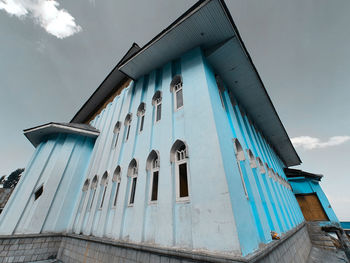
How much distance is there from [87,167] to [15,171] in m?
71.9

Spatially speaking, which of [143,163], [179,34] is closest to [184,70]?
[179,34]

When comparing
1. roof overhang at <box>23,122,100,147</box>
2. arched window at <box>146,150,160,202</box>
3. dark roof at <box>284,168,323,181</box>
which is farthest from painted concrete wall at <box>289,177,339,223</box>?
roof overhang at <box>23,122,100,147</box>

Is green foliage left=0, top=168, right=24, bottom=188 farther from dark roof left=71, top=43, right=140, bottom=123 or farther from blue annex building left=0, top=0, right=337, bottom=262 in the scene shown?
blue annex building left=0, top=0, right=337, bottom=262

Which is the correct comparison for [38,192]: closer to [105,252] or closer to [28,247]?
[28,247]

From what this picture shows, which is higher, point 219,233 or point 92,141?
point 92,141

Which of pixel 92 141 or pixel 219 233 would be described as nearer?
pixel 219 233

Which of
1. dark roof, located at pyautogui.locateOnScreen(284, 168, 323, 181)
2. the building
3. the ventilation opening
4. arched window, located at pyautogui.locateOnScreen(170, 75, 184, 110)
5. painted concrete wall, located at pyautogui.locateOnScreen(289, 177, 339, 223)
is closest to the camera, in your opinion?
arched window, located at pyautogui.locateOnScreen(170, 75, 184, 110)

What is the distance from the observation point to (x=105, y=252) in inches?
192

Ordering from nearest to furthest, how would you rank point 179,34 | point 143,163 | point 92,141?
point 143,163, point 179,34, point 92,141

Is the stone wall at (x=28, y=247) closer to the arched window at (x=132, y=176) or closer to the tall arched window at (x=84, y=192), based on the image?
the tall arched window at (x=84, y=192)

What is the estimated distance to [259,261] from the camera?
286 cm

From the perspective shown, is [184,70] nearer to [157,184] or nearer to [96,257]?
[157,184]

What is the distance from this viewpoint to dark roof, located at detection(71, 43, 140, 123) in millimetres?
11384

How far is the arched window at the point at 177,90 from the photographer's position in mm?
5777
